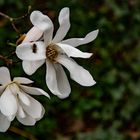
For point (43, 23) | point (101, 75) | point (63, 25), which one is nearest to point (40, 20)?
point (43, 23)

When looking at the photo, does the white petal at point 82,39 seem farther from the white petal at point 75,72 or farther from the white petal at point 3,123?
the white petal at point 3,123

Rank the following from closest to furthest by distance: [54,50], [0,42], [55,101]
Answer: [54,50] < [0,42] < [55,101]

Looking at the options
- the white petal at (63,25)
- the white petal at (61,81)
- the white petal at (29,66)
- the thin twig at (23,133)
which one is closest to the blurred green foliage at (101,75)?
the thin twig at (23,133)

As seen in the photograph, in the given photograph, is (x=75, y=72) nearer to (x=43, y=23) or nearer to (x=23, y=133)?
(x=43, y=23)

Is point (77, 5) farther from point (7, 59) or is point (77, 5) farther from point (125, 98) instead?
point (7, 59)

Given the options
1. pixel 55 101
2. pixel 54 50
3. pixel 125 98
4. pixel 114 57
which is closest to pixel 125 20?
pixel 114 57
